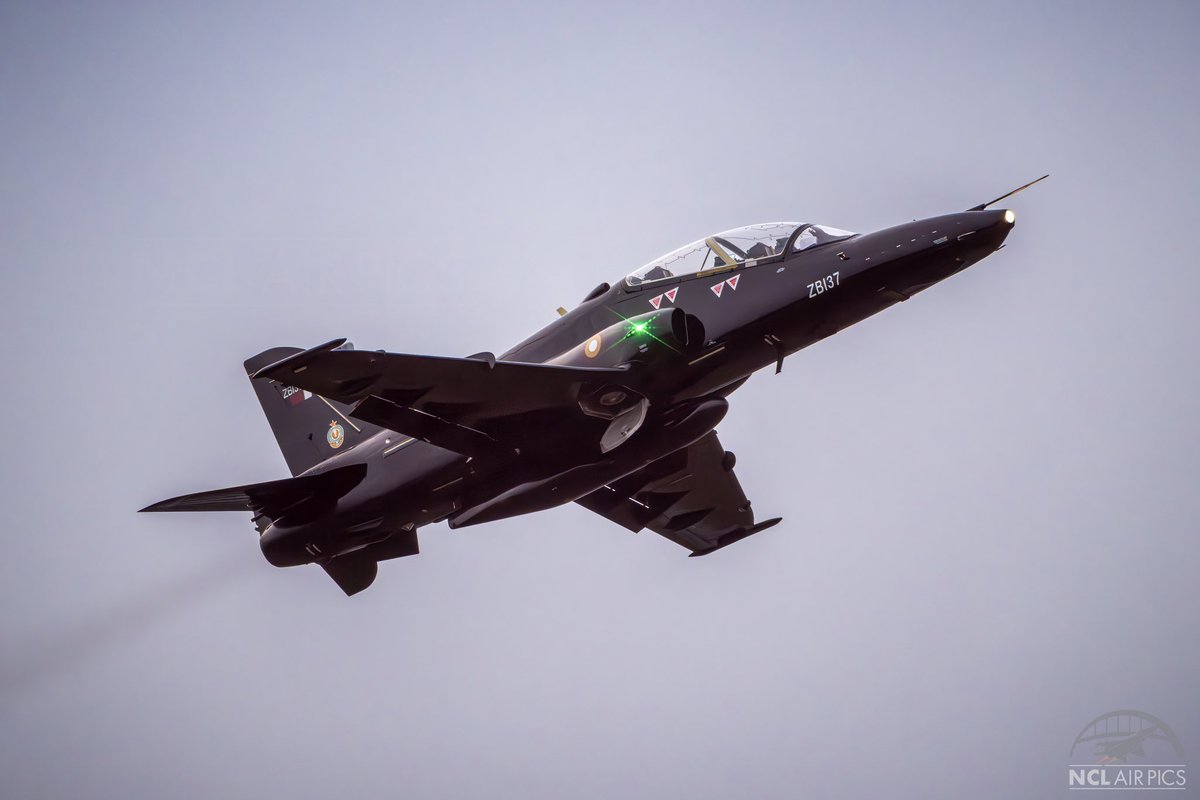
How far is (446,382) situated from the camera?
16719 mm

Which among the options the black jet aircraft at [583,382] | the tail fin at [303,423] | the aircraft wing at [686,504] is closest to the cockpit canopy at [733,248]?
the black jet aircraft at [583,382]

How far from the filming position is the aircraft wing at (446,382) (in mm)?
15828

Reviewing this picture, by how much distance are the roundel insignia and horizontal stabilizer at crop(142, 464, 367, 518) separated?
203 cm

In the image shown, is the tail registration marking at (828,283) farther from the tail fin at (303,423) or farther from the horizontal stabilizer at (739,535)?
the tail fin at (303,423)

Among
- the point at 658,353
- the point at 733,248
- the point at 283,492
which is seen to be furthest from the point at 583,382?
the point at 283,492

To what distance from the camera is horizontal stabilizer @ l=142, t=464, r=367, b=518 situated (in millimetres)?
18391

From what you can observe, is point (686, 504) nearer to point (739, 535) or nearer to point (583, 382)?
point (739, 535)

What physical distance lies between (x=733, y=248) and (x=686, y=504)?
6.89 metres

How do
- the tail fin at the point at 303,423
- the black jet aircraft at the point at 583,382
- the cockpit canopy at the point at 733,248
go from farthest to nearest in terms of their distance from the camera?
the tail fin at the point at 303,423, the cockpit canopy at the point at 733,248, the black jet aircraft at the point at 583,382

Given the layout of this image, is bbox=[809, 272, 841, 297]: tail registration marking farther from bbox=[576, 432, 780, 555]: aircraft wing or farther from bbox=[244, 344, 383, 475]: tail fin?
bbox=[244, 344, 383, 475]: tail fin

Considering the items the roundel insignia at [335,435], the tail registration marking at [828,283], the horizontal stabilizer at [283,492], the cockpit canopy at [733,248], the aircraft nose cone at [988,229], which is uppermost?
the cockpit canopy at [733,248]

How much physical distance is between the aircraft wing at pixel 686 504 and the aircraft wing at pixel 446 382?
527 centimetres

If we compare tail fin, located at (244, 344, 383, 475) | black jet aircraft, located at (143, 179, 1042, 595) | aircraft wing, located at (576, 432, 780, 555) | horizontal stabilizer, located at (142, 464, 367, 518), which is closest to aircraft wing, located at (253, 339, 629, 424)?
black jet aircraft, located at (143, 179, 1042, 595)

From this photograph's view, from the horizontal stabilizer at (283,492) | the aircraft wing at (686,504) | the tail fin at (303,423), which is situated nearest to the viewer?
the horizontal stabilizer at (283,492)
